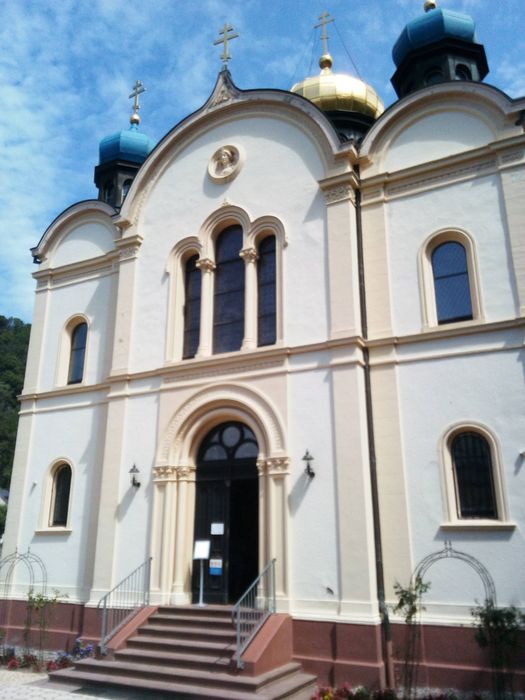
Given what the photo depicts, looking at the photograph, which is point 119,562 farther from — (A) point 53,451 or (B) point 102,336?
(B) point 102,336

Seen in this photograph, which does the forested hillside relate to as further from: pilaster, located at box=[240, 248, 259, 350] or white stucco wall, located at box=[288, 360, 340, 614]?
white stucco wall, located at box=[288, 360, 340, 614]

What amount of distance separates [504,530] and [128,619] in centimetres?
722

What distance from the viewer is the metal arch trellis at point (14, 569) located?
590 inches

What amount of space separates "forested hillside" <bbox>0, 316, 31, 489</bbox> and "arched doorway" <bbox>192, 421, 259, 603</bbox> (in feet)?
144

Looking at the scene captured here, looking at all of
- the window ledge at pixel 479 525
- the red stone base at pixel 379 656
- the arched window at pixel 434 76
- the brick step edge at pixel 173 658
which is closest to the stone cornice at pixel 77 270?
the arched window at pixel 434 76

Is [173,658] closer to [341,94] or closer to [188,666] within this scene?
[188,666]

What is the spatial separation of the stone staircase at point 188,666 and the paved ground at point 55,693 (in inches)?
4.5

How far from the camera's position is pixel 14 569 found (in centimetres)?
1546

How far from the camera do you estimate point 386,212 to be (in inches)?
526

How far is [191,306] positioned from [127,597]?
21.9 feet

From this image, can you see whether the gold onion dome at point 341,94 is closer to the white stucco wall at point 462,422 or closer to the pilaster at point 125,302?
the pilaster at point 125,302

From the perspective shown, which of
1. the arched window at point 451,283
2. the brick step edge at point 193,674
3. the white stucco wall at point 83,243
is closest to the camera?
the brick step edge at point 193,674

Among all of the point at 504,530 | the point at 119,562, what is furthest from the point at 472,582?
the point at 119,562

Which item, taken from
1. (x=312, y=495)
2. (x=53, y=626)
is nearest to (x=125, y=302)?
(x=312, y=495)
